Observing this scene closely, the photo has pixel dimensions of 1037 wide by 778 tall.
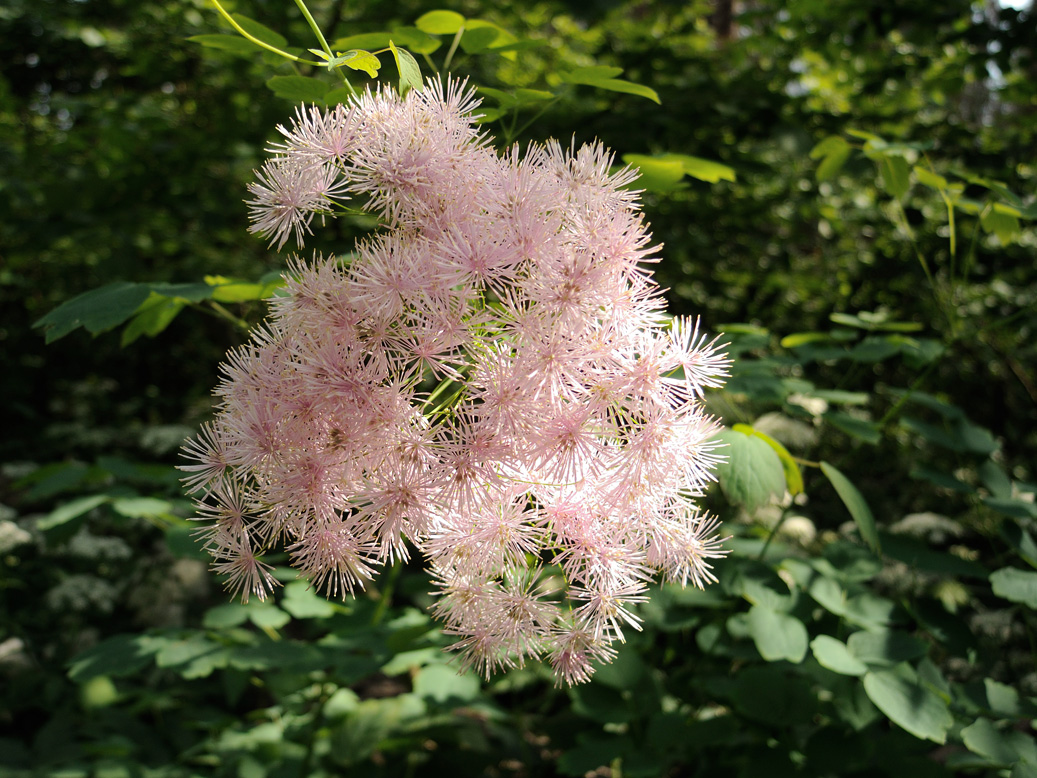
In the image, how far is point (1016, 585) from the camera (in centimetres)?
145

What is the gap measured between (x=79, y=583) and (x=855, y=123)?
384 cm

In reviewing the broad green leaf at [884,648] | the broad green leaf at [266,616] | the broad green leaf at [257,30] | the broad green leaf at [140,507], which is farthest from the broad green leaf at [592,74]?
the broad green leaf at [266,616]

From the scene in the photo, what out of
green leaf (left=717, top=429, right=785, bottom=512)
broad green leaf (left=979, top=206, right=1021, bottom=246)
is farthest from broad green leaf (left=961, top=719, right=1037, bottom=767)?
broad green leaf (left=979, top=206, right=1021, bottom=246)

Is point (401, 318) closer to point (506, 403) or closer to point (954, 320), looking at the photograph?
point (506, 403)

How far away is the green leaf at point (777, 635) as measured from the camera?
4.48 feet

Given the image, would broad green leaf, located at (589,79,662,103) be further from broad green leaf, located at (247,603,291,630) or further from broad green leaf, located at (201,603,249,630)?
broad green leaf, located at (201,603,249,630)

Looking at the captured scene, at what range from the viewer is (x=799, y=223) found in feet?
13.2

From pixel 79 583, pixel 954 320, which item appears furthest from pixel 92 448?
pixel 954 320

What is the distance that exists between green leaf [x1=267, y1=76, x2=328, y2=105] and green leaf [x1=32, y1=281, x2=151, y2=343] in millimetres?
440

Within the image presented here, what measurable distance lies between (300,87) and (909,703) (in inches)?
64.3

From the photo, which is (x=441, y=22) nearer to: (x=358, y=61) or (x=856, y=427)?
(x=358, y=61)

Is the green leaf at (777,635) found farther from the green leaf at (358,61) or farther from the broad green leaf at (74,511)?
the broad green leaf at (74,511)

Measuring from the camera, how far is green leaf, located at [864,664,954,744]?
129 centimetres

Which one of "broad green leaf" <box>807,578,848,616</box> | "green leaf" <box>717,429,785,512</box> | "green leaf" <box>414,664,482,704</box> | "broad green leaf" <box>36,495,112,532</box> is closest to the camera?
"green leaf" <box>717,429,785,512</box>
